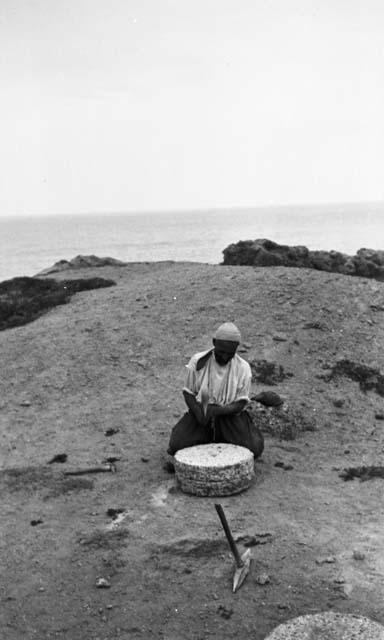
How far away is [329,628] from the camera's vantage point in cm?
528

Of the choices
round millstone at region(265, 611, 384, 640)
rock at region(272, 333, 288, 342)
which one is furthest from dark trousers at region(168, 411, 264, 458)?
rock at region(272, 333, 288, 342)

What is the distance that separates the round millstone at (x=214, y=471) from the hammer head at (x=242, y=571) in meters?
1.50

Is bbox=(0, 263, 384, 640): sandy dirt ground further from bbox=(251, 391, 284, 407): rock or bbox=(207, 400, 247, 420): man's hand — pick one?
bbox=(207, 400, 247, 420): man's hand

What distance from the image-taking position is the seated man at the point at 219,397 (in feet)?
28.8

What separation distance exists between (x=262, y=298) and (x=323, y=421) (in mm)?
5399

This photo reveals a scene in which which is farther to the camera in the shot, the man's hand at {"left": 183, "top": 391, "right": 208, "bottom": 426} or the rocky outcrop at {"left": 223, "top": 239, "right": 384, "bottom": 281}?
the rocky outcrop at {"left": 223, "top": 239, "right": 384, "bottom": 281}

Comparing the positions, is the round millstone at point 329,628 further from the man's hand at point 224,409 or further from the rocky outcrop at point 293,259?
the rocky outcrop at point 293,259

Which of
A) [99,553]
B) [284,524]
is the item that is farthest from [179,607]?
[284,524]

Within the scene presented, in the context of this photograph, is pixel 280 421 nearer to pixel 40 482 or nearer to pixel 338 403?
pixel 338 403

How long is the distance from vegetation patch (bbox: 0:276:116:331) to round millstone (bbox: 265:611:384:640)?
13.7 metres

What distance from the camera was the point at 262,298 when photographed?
16.3m

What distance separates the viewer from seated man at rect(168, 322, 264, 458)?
28.8 ft

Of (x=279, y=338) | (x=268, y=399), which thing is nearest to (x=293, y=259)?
(x=279, y=338)

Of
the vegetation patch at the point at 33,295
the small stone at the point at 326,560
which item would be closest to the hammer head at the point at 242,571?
the small stone at the point at 326,560
